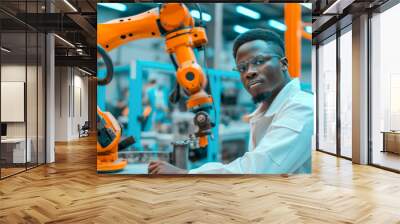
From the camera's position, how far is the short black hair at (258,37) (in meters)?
4.86

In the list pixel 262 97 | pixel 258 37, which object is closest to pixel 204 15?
pixel 258 37

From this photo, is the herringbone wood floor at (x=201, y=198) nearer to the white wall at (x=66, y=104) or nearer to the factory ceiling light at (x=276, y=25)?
the factory ceiling light at (x=276, y=25)

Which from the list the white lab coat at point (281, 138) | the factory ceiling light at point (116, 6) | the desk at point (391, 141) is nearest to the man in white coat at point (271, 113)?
the white lab coat at point (281, 138)

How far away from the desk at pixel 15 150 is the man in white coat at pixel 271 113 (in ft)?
6.98

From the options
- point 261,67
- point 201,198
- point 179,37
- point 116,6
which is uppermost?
point 116,6

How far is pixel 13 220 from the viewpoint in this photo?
10.2 ft

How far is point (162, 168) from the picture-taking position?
4.96 metres

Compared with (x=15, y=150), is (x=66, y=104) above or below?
above

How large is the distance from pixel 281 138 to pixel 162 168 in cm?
162

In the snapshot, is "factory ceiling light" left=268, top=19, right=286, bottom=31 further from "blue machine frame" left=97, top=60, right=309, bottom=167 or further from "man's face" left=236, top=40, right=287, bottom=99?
"blue machine frame" left=97, top=60, right=309, bottom=167

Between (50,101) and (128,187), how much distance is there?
10.1 ft

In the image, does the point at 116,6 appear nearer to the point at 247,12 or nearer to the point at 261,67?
the point at 247,12

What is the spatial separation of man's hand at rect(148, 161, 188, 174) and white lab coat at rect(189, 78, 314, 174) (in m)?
0.22

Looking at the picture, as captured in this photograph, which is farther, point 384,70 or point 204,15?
point 384,70
